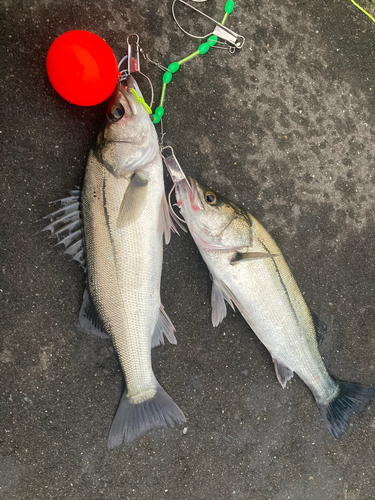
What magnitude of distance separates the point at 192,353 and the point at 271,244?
1115 mm

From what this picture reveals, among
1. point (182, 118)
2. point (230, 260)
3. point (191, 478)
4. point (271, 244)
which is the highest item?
point (182, 118)

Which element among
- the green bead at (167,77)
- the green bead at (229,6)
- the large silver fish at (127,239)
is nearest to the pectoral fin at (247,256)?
the large silver fish at (127,239)

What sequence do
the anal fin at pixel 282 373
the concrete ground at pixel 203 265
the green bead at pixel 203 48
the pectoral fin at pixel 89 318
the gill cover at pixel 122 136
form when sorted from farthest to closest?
the anal fin at pixel 282 373 < the green bead at pixel 203 48 < the concrete ground at pixel 203 265 < the pectoral fin at pixel 89 318 < the gill cover at pixel 122 136

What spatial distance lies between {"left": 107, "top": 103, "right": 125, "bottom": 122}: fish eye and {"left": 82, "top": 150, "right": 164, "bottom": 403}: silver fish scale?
292 millimetres

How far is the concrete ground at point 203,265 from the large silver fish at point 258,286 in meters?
0.21

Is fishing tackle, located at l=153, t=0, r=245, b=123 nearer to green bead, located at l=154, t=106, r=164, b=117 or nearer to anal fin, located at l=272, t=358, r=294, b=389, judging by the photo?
green bead, located at l=154, t=106, r=164, b=117

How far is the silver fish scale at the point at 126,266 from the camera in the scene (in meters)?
2.03

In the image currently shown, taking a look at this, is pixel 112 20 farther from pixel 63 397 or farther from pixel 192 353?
pixel 63 397

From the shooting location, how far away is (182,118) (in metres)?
2.48

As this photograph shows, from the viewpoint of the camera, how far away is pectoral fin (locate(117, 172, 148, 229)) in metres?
2.04

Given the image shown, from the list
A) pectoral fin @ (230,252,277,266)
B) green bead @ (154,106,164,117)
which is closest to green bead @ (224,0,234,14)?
green bead @ (154,106,164,117)

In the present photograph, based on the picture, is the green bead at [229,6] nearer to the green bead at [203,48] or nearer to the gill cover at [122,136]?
the green bead at [203,48]

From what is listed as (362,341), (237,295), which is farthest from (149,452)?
A: (362,341)

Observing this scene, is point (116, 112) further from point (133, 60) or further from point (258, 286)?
point (258, 286)
